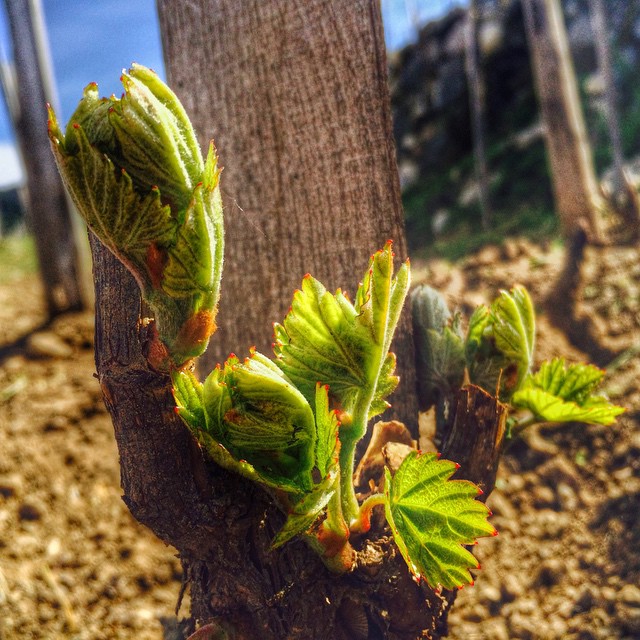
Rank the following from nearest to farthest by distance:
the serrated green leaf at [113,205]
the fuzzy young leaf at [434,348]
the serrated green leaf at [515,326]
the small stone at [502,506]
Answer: the serrated green leaf at [113,205], the serrated green leaf at [515,326], the fuzzy young leaf at [434,348], the small stone at [502,506]

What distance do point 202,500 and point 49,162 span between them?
13.0ft

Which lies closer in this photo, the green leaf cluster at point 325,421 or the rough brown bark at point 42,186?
the green leaf cluster at point 325,421

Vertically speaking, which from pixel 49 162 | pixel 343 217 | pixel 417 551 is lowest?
pixel 417 551

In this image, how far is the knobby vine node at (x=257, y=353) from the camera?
0.71 meters

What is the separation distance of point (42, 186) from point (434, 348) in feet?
12.6

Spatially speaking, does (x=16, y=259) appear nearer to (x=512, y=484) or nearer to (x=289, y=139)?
(x=512, y=484)

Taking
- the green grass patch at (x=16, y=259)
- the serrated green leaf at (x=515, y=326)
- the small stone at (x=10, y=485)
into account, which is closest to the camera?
the serrated green leaf at (x=515, y=326)

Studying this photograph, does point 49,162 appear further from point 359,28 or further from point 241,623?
point 241,623

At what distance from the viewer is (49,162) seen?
13.9 ft

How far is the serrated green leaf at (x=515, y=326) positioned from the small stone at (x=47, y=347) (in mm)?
3090

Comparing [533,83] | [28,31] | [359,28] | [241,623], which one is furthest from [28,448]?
[533,83]

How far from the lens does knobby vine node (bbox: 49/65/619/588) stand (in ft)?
2.34

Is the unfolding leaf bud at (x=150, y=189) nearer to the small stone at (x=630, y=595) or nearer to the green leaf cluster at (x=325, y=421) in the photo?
the green leaf cluster at (x=325, y=421)

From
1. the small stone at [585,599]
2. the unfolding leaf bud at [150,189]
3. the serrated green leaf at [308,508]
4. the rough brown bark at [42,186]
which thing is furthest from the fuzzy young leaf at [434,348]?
the rough brown bark at [42,186]
